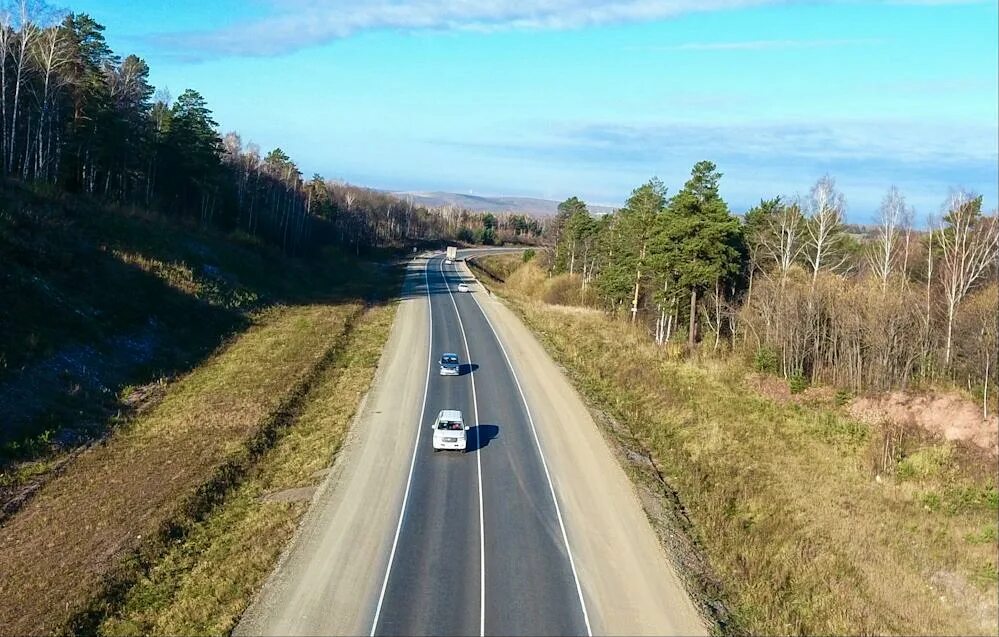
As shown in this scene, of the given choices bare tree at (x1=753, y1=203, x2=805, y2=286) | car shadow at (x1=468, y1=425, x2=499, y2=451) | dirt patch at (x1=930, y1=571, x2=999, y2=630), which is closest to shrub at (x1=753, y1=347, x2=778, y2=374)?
bare tree at (x1=753, y1=203, x2=805, y2=286)

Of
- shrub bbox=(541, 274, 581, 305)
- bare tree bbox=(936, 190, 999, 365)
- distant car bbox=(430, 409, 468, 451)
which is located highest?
bare tree bbox=(936, 190, 999, 365)

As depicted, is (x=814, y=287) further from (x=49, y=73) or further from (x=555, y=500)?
(x=49, y=73)

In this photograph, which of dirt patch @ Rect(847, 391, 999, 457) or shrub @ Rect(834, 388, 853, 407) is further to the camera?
shrub @ Rect(834, 388, 853, 407)

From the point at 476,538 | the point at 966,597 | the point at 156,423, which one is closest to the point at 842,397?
the point at 966,597

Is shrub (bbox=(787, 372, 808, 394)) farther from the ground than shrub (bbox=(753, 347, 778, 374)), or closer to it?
closer to it

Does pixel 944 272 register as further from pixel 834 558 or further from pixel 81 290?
pixel 81 290

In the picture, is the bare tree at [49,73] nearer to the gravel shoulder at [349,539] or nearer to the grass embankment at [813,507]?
the gravel shoulder at [349,539]

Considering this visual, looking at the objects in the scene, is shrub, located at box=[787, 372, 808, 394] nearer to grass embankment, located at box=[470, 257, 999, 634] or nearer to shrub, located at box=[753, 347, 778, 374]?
grass embankment, located at box=[470, 257, 999, 634]
